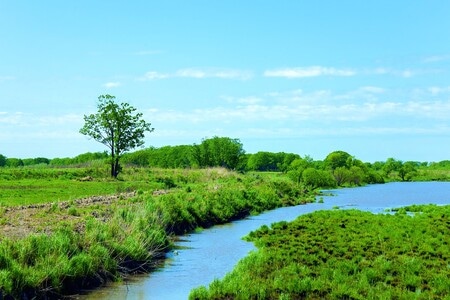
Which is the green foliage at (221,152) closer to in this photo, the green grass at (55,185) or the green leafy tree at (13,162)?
the green grass at (55,185)

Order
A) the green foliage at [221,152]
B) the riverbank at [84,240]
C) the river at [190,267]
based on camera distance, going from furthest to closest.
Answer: the green foliage at [221,152]
the river at [190,267]
the riverbank at [84,240]

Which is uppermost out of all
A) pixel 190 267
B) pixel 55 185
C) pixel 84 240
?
pixel 55 185

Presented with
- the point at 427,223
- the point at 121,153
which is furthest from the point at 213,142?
the point at 427,223

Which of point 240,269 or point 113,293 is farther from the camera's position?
point 240,269

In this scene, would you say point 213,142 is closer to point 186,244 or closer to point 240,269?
point 186,244

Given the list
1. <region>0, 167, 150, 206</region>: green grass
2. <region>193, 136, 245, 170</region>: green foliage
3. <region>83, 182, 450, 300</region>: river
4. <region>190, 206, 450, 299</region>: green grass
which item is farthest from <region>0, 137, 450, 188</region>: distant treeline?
<region>190, 206, 450, 299</region>: green grass

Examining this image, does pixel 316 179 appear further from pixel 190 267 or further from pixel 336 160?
pixel 190 267

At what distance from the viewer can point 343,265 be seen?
23109 mm

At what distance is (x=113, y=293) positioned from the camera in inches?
826

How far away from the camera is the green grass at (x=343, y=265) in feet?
64.3

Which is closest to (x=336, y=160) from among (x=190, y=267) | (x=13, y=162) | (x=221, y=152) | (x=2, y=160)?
(x=221, y=152)

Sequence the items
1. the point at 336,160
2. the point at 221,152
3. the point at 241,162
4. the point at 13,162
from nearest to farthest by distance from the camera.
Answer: the point at 221,152, the point at 241,162, the point at 336,160, the point at 13,162

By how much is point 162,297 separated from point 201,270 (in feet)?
16.8

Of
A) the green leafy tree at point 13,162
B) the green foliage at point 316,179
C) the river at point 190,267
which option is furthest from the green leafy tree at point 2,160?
the river at point 190,267
